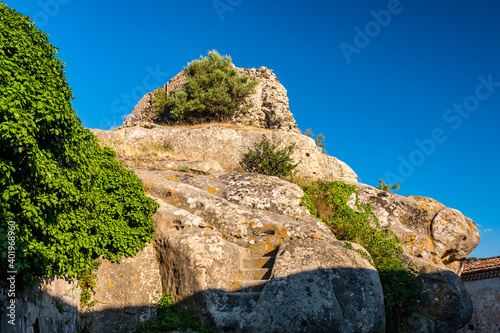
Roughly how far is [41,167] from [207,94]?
16589mm

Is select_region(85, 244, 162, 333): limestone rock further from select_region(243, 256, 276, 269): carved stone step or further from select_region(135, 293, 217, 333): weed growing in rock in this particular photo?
select_region(243, 256, 276, 269): carved stone step

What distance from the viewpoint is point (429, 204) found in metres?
14.2

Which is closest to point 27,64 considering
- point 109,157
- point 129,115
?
point 109,157

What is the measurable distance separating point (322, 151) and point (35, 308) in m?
15.6

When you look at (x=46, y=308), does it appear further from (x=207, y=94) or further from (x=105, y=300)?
(x=207, y=94)

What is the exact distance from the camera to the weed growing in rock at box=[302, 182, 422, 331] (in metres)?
9.48

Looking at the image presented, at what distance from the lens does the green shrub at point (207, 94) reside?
21.7 m

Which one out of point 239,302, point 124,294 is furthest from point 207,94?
point 239,302

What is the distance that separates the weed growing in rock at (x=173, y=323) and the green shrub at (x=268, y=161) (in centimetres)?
872

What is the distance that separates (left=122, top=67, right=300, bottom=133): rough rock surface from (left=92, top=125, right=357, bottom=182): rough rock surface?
3723 mm

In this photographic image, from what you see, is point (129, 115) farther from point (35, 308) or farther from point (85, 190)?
point (35, 308)

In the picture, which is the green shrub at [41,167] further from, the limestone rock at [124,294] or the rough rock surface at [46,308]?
the limestone rock at [124,294]

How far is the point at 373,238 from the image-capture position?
1202 cm

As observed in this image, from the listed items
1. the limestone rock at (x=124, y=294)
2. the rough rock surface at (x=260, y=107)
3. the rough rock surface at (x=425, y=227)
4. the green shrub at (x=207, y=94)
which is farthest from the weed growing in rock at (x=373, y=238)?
the green shrub at (x=207, y=94)
